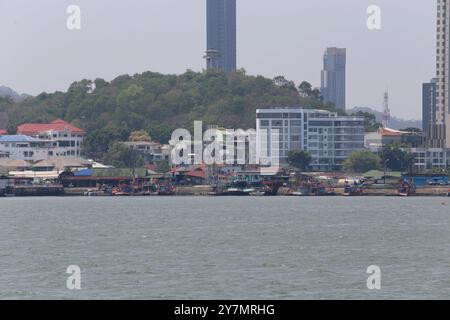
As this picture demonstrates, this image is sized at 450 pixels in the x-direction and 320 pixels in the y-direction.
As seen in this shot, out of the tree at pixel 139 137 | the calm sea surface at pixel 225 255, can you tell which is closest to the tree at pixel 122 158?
the tree at pixel 139 137

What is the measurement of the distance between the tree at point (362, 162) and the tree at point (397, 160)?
125 cm

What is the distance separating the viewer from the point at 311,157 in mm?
181375

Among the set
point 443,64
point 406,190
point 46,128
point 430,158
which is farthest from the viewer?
point 46,128

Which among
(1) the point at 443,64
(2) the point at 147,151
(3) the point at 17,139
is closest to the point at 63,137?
(3) the point at 17,139

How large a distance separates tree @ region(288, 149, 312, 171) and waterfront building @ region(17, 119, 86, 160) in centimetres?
3236

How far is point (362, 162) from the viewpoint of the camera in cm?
17400

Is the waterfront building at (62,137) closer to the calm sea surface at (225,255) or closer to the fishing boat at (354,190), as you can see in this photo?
the fishing boat at (354,190)

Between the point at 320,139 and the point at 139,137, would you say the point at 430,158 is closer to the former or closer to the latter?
the point at 320,139

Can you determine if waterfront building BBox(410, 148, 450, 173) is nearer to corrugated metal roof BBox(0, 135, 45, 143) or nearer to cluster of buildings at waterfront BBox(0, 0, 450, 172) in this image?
cluster of buildings at waterfront BBox(0, 0, 450, 172)

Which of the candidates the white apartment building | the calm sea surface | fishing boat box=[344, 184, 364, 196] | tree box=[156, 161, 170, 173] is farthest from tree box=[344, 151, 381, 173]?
the calm sea surface

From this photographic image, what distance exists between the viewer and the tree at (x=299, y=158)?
17500 centimetres

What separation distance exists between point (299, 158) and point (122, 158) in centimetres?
2337
